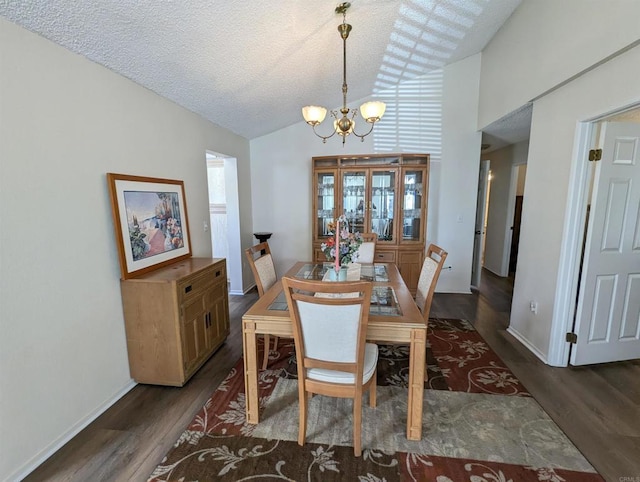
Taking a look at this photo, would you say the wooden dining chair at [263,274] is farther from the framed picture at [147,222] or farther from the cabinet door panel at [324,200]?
the cabinet door panel at [324,200]

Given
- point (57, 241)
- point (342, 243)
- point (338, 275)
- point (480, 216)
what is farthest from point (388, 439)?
point (480, 216)

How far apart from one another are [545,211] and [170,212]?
3.46 meters

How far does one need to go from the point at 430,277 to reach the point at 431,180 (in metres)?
2.50

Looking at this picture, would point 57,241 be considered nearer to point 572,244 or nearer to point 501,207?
point 572,244

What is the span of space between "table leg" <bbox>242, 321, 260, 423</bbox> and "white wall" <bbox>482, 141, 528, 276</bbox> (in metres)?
5.21

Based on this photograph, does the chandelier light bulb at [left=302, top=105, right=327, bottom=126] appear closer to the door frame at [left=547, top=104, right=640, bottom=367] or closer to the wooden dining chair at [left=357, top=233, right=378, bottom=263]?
the wooden dining chair at [left=357, top=233, right=378, bottom=263]

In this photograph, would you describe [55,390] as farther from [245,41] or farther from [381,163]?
[381,163]

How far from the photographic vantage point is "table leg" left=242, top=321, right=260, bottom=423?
1.79 m

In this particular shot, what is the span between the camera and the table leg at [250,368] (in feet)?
5.86

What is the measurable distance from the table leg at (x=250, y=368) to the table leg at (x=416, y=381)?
3.12 feet

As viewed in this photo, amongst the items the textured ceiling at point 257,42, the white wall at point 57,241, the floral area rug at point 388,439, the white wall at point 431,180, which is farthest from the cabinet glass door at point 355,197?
the white wall at point 57,241

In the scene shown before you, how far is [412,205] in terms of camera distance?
4.23 metres

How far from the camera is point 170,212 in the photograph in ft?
8.64

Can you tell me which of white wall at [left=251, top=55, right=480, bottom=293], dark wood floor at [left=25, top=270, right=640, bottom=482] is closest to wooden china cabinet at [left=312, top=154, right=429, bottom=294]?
white wall at [left=251, top=55, right=480, bottom=293]
